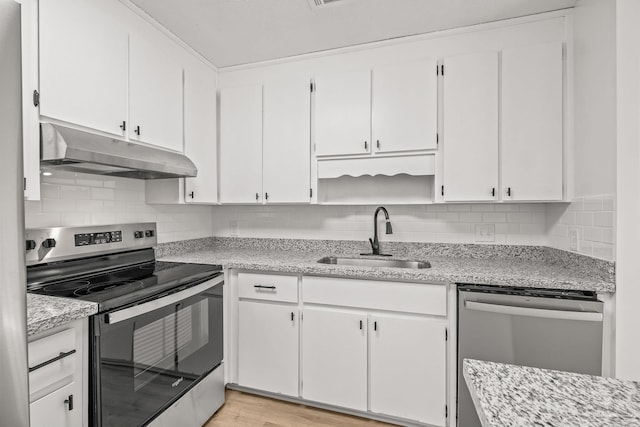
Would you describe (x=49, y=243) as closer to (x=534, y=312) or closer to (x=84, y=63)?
(x=84, y=63)

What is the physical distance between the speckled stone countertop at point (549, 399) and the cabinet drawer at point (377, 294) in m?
1.16

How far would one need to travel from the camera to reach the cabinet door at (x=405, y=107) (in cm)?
215

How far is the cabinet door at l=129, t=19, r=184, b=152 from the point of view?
188 centimetres

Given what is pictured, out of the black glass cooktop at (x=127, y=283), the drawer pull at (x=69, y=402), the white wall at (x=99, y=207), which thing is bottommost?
the drawer pull at (x=69, y=402)

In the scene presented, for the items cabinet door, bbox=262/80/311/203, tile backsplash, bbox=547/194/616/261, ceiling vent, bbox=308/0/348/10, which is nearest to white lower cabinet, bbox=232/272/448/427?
cabinet door, bbox=262/80/311/203

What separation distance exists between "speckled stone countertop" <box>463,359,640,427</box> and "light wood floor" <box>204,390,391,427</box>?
160 cm

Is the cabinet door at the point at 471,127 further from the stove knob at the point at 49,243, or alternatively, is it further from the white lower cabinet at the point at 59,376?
the stove knob at the point at 49,243

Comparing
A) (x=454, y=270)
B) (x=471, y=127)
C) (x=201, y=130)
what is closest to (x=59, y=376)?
(x=201, y=130)

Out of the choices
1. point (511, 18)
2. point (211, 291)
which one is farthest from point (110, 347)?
point (511, 18)

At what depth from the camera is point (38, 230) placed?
5.25 feet

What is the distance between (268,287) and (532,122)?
1.97 metres

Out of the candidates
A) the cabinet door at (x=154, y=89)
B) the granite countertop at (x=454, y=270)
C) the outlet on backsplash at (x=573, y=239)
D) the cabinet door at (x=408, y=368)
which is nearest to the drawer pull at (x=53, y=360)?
the granite countertop at (x=454, y=270)

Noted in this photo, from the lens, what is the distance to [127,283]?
1610mm

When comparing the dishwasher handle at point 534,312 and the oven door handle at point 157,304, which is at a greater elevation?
the oven door handle at point 157,304
